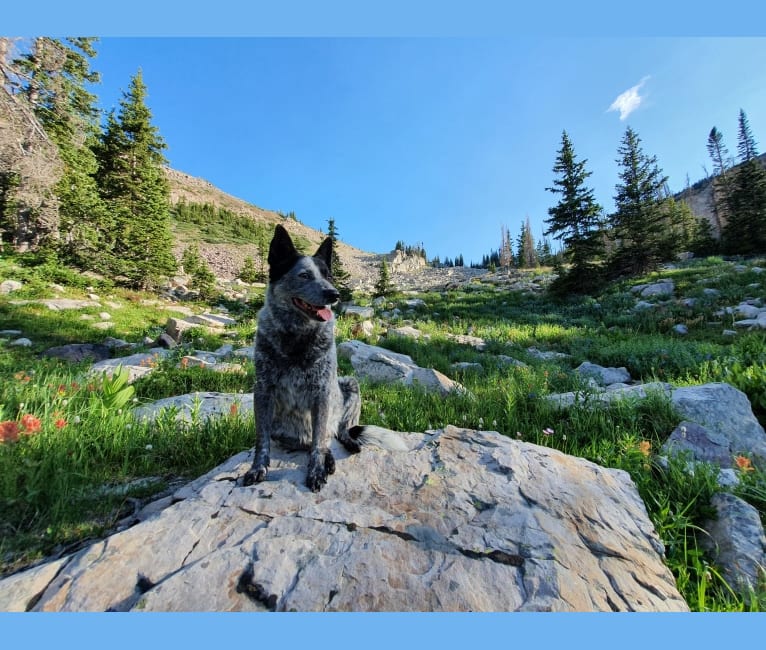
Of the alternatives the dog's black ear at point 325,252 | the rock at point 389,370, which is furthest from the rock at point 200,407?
the rock at point 389,370

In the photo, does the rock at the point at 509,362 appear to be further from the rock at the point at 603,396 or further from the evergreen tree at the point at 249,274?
the evergreen tree at the point at 249,274

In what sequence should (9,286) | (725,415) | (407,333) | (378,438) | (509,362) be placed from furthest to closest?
(9,286) → (407,333) → (509,362) → (725,415) → (378,438)

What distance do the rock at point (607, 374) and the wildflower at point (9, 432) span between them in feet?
26.3

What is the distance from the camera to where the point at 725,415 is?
3.71 m

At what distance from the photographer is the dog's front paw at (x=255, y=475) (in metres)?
2.50

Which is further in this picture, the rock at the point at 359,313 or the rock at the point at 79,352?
the rock at the point at 359,313

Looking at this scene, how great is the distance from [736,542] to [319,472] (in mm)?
2904

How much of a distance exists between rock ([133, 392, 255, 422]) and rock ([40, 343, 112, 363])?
15.3 feet

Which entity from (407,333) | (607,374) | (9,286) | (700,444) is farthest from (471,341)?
(9,286)

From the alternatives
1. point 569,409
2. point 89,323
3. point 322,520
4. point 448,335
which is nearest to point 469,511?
point 322,520

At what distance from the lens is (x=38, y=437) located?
2850mm

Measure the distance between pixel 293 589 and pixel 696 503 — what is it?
3.07 meters

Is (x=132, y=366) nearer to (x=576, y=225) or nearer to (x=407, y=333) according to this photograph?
(x=407, y=333)

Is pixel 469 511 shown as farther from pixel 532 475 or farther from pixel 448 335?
pixel 448 335
